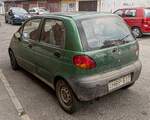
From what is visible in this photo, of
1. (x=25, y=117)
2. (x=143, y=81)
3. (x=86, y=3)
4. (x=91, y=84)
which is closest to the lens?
(x=91, y=84)

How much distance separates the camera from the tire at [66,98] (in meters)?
3.54

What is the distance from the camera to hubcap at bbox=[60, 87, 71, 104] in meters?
3.65

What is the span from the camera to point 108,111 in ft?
12.0

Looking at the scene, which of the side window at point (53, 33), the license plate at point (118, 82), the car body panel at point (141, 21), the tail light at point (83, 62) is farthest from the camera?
the car body panel at point (141, 21)

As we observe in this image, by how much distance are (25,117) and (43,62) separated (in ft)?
3.45

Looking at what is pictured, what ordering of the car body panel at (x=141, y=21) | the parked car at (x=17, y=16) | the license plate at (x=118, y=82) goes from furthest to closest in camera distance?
1. the parked car at (x=17, y=16)
2. the car body panel at (x=141, y=21)
3. the license plate at (x=118, y=82)

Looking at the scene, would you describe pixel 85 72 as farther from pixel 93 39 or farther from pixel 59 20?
pixel 59 20

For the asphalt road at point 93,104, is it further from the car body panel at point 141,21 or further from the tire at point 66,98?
the car body panel at point 141,21

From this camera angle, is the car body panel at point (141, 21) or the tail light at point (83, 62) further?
the car body panel at point (141, 21)

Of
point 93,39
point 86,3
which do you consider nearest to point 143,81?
point 93,39

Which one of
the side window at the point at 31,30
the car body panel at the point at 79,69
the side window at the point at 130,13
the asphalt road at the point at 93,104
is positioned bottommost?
the asphalt road at the point at 93,104

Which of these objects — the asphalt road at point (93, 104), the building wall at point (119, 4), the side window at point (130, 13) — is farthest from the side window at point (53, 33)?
the building wall at point (119, 4)

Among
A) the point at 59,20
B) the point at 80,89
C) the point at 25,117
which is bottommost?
the point at 25,117

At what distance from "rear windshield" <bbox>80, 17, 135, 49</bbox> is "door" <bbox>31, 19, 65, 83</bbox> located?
1.35 feet
